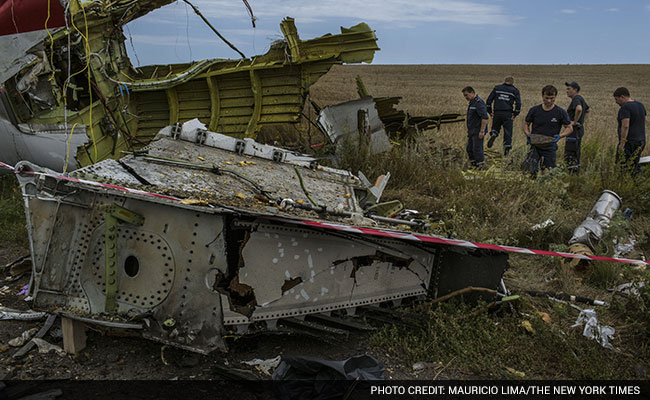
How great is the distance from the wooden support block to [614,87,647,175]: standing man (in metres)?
7.56

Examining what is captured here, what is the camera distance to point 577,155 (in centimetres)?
839

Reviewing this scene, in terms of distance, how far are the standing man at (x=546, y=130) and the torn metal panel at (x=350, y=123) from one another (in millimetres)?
2422

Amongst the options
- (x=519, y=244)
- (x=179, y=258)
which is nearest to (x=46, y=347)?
(x=179, y=258)

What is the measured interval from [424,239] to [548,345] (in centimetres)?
139

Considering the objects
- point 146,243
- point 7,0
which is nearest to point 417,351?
point 146,243

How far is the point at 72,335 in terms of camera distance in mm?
3764

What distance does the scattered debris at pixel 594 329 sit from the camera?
413 cm

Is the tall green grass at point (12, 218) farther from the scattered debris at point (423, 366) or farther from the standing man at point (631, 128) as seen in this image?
the standing man at point (631, 128)

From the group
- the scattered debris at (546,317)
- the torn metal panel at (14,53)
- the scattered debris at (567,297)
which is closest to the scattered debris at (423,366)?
the scattered debris at (546,317)

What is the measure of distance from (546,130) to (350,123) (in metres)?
3.11

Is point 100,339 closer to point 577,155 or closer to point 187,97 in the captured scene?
point 187,97

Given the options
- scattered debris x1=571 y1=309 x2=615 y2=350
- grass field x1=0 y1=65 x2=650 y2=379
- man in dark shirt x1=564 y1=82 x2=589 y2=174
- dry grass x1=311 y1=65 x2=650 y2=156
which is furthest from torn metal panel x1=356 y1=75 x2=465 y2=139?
scattered debris x1=571 y1=309 x2=615 y2=350

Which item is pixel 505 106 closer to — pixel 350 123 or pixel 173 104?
pixel 350 123

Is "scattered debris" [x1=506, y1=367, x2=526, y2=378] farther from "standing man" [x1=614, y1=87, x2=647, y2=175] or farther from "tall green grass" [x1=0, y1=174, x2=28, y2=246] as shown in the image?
"tall green grass" [x1=0, y1=174, x2=28, y2=246]
